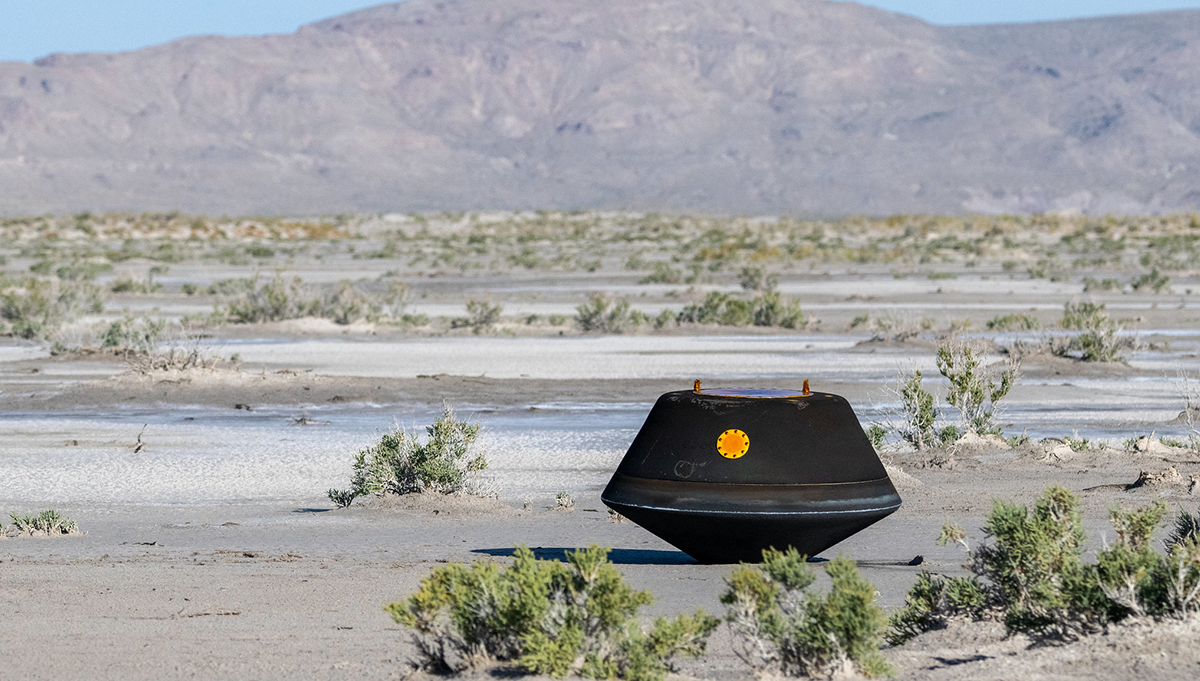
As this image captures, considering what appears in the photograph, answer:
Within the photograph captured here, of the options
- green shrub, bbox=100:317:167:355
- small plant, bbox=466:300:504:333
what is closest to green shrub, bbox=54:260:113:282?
small plant, bbox=466:300:504:333

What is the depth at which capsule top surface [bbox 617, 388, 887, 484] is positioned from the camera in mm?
8242

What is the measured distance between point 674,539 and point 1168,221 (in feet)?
332

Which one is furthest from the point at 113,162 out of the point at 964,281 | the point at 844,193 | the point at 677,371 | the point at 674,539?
the point at 674,539

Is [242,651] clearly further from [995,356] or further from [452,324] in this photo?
[452,324]

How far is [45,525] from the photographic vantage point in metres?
10.8

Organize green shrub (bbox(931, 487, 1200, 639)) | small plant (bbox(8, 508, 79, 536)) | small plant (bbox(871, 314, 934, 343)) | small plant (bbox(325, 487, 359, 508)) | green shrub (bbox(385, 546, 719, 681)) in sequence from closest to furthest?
1. green shrub (bbox(385, 546, 719, 681))
2. green shrub (bbox(931, 487, 1200, 639))
3. small plant (bbox(8, 508, 79, 536))
4. small plant (bbox(325, 487, 359, 508))
5. small plant (bbox(871, 314, 934, 343))

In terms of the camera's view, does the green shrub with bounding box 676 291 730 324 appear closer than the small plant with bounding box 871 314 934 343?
No

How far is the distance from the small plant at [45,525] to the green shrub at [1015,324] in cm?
2218

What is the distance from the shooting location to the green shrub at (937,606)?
23.7 feet

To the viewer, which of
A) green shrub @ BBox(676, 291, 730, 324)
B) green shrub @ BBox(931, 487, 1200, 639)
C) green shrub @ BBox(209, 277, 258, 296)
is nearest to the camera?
green shrub @ BBox(931, 487, 1200, 639)

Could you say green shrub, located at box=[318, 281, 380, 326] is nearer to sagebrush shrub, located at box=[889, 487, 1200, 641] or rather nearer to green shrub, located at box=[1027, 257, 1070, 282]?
green shrub, located at box=[1027, 257, 1070, 282]

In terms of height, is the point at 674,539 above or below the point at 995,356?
above

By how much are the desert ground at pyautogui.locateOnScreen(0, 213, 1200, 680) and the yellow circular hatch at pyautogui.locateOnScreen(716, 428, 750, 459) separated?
78 cm

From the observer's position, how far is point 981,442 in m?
14.6
